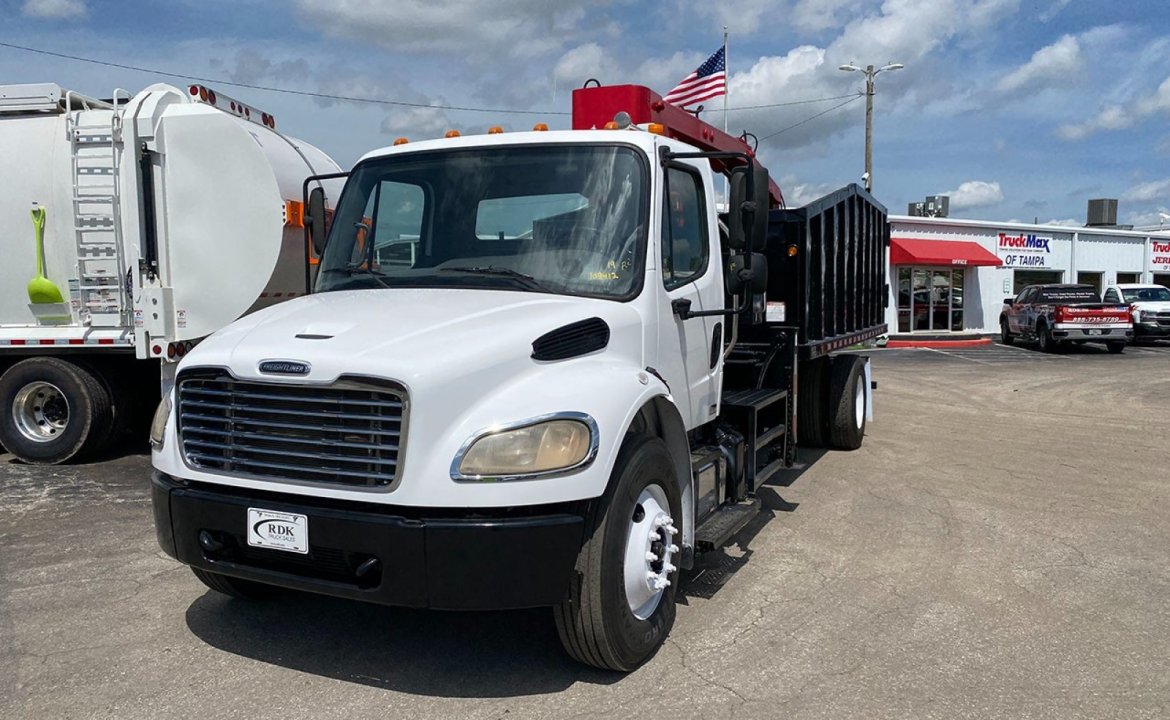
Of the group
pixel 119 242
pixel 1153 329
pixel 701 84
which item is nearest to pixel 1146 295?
pixel 1153 329

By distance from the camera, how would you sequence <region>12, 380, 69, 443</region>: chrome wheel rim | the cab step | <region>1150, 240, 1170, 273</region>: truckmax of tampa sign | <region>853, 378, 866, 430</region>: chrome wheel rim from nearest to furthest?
the cab step → <region>12, 380, 69, 443</region>: chrome wheel rim → <region>853, 378, 866, 430</region>: chrome wheel rim → <region>1150, 240, 1170, 273</region>: truckmax of tampa sign

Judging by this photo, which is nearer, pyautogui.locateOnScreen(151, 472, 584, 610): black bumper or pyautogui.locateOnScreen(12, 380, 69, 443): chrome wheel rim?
pyautogui.locateOnScreen(151, 472, 584, 610): black bumper

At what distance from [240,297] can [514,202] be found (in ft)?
14.4

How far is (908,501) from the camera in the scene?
729 centimetres

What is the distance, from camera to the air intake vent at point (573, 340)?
3801 millimetres

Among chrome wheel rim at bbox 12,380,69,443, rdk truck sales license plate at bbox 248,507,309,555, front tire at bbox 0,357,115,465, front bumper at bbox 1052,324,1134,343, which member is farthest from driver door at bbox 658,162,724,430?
front bumper at bbox 1052,324,1134,343

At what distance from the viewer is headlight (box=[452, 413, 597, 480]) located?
338 centimetres

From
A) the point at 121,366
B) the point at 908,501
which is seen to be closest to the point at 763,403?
the point at 908,501

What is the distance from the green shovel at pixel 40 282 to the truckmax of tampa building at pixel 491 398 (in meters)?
4.50

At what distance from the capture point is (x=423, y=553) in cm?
338

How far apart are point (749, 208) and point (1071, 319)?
21700 mm

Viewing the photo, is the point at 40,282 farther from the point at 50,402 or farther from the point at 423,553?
the point at 423,553

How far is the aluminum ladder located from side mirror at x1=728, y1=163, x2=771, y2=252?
6.07m

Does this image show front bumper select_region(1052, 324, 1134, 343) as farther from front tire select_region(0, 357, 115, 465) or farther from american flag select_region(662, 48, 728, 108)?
front tire select_region(0, 357, 115, 465)
